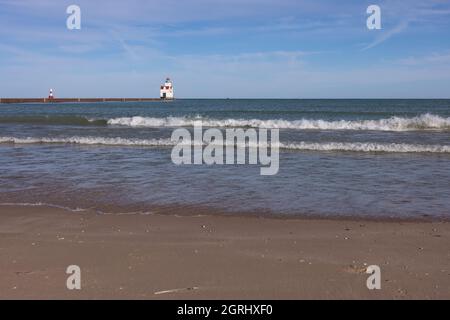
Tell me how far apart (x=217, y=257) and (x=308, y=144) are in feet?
38.7

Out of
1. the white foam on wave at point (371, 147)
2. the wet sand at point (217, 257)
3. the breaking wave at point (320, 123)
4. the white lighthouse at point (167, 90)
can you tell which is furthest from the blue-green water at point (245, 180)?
the white lighthouse at point (167, 90)

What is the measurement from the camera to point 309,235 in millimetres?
5766

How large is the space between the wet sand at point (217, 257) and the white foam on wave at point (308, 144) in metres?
9.16

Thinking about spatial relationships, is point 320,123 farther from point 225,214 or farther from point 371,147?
point 225,214

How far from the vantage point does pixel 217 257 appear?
4.91 meters

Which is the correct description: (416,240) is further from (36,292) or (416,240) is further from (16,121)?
(16,121)

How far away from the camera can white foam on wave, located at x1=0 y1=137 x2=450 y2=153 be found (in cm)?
1503

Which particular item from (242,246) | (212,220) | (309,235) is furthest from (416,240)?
(212,220)

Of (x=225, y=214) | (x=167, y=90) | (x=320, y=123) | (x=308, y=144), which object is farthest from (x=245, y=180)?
(x=167, y=90)

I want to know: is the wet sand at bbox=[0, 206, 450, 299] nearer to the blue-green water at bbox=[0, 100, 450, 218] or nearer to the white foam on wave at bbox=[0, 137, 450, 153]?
the blue-green water at bbox=[0, 100, 450, 218]

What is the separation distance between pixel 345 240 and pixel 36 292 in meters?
3.44

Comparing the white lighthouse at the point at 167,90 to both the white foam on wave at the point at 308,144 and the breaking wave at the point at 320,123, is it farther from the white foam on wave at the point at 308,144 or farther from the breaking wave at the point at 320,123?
the white foam on wave at the point at 308,144

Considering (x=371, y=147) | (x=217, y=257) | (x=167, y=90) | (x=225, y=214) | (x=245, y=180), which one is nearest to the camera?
(x=217, y=257)
